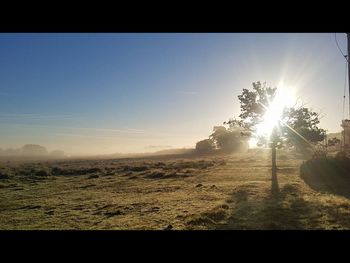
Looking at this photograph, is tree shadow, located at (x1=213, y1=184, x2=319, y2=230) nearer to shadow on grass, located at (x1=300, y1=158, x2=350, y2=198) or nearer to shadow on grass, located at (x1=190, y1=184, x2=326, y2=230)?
shadow on grass, located at (x1=190, y1=184, x2=326, y2=230)

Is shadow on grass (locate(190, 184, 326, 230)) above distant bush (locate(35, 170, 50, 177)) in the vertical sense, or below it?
above

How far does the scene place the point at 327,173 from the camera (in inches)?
779

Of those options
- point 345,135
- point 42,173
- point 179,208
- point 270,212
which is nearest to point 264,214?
point 270,212

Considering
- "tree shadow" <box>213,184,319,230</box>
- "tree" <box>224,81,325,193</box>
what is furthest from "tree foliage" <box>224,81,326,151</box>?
"tree shadow" <box>213,184,319,230</box>

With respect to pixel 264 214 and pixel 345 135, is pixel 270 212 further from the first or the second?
pixel 345 135

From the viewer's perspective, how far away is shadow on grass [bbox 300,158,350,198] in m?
17.5

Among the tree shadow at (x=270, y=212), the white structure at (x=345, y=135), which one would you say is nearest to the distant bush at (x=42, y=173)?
the tree shadow at (x=270, y=212)

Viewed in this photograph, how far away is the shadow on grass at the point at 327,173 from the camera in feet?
57.3

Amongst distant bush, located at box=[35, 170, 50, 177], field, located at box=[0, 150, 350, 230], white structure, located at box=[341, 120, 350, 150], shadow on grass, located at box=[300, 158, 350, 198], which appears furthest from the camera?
distant bush, located at box=[35, 170, 50, 177]

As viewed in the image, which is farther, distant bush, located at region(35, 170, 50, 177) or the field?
distant bush, located at region(35, 170, 50, 177)

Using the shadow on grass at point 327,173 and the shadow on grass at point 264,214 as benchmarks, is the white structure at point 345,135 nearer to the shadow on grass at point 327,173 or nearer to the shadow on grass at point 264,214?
the shadow on grass at point 327,173

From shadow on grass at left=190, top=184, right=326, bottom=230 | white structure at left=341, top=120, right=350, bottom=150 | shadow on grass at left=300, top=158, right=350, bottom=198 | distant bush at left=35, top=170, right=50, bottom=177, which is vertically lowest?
distant bush at left=35, top=170, right=50, bottom=177

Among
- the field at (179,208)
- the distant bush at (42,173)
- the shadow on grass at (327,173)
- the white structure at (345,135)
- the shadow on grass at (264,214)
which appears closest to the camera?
the shadow on grass at (264,214)
